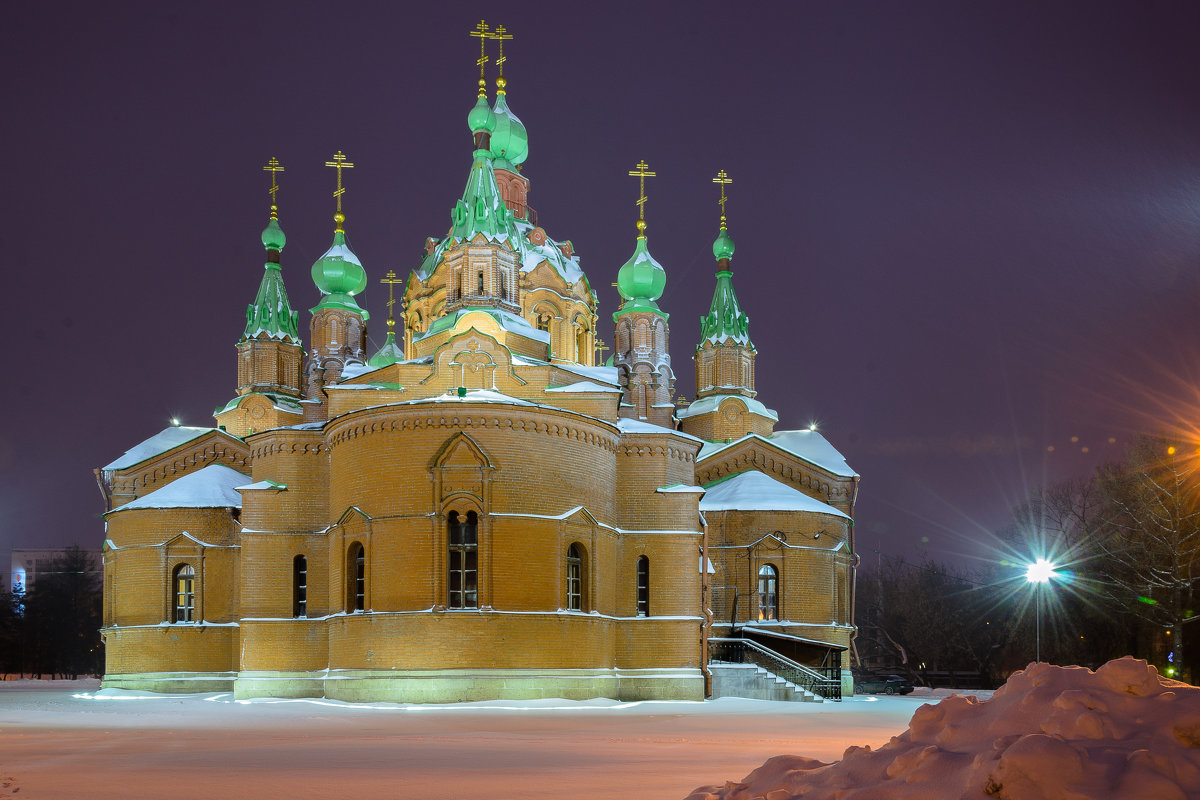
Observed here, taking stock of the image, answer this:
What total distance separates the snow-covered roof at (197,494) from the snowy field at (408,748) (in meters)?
8.36

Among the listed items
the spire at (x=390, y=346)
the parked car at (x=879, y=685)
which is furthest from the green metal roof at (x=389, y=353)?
the parked car at (x=879, y=685)

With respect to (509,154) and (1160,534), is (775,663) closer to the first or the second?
(1160,534)

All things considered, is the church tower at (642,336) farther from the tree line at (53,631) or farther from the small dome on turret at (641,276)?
the tree line at (53,631)

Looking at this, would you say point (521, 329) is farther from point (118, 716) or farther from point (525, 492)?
point (118, 716)

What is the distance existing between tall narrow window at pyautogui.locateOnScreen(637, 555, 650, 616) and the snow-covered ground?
3.90 metres

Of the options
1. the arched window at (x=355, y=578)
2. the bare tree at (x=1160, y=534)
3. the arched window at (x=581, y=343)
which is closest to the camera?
the arched window at (x=355, y=578)

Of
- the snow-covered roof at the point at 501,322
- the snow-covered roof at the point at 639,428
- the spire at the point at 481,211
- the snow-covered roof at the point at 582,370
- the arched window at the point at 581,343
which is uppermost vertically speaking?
the spire at the point at 481,211

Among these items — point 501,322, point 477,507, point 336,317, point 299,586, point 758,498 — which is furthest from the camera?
A: point 336,317

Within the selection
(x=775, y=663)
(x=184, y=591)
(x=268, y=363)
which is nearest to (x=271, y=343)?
(x=268, y=363)

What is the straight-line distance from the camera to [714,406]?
3900 cm

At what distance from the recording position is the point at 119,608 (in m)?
31.2

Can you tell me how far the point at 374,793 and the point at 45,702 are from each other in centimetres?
2032

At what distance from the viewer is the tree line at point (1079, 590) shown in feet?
99.8

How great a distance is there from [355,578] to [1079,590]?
2552 cm
